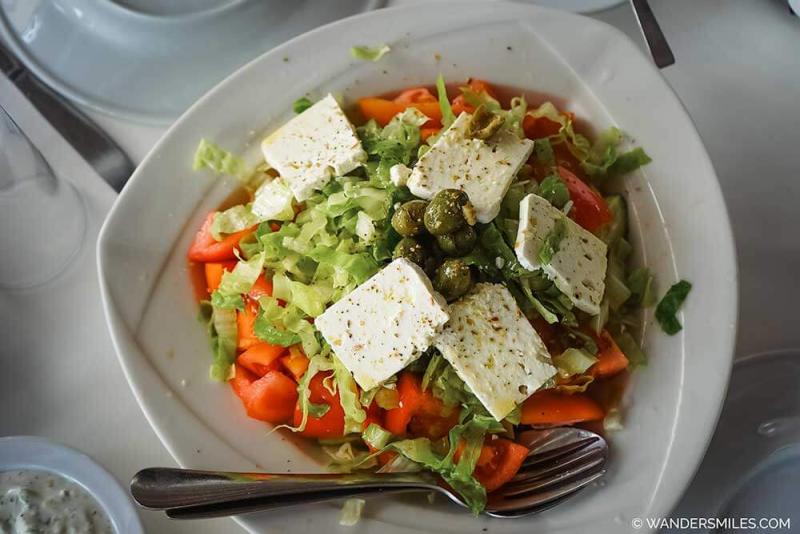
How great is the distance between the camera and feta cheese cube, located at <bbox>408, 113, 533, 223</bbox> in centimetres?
171

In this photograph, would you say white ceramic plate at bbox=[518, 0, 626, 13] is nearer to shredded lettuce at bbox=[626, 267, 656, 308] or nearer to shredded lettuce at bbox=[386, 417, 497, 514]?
shredded lettuce at bbox=[626, 267, 656, 308]

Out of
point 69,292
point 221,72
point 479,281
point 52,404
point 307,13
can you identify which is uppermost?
point 307,13

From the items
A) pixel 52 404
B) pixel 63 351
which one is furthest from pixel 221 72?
pixel 52 404

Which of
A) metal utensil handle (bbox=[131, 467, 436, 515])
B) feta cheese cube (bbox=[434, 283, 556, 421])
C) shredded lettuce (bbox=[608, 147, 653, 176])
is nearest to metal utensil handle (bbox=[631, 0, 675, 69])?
shredded lettuce (bbox=[608, 147, 653, 176])

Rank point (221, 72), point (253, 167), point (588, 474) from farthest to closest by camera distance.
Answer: point (221, 72) → point (253, 167) → point (588, 474)

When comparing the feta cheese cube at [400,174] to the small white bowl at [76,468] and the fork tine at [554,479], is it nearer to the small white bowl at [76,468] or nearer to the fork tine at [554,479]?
the fork tine at [554,479]

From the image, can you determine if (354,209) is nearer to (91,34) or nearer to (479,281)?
(479,281)

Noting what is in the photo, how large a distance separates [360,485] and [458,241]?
1.92ft

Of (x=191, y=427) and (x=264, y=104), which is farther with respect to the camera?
(x=264, y=104)

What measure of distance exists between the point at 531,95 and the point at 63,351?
4.83 ft

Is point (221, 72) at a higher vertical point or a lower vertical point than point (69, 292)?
higher

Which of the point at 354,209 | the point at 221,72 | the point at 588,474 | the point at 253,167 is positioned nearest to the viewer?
the point at 588,474

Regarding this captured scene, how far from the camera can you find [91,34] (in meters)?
2.35

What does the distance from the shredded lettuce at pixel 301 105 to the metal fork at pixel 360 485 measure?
926mm
